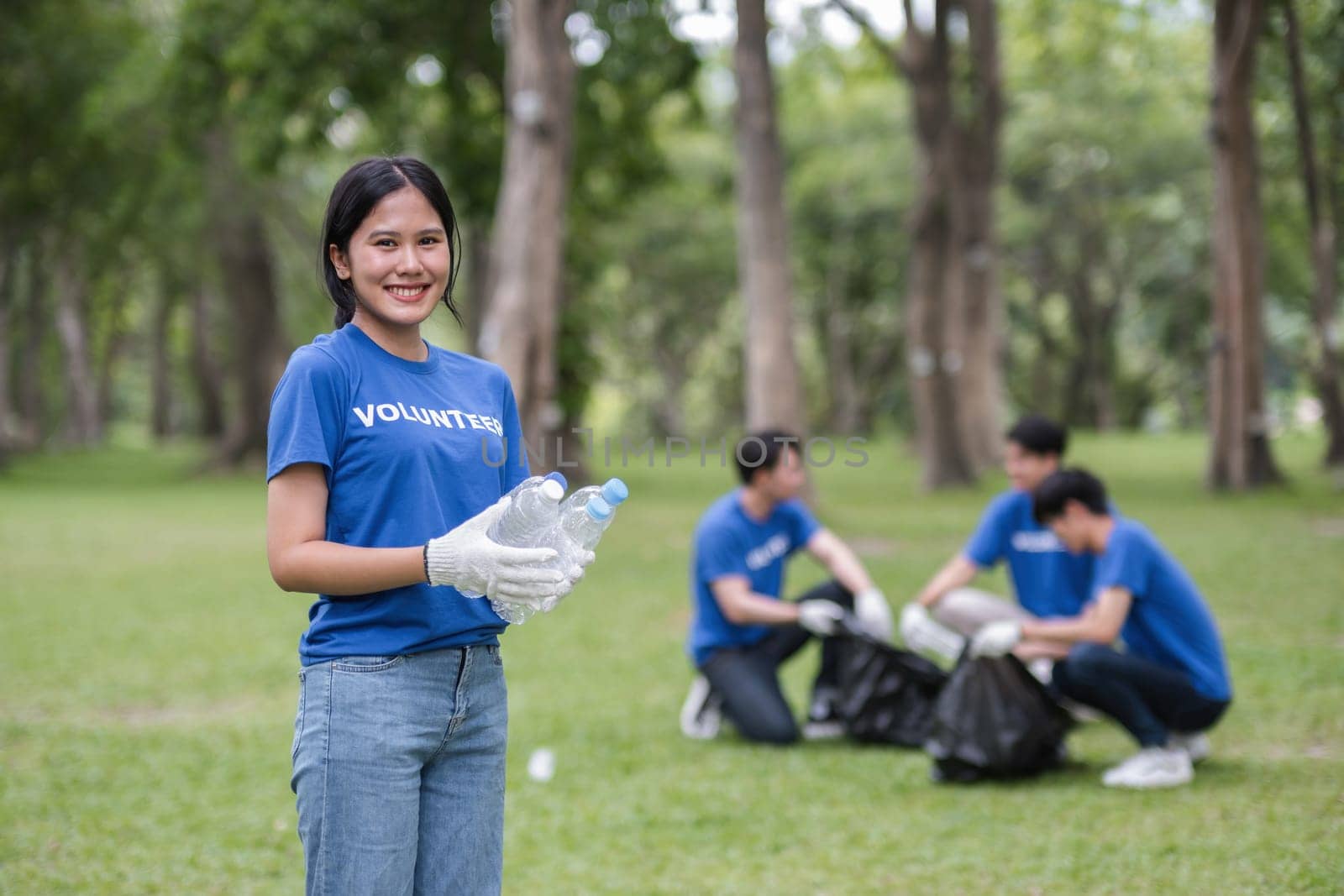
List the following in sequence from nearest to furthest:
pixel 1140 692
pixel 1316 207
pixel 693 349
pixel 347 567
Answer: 1. pixel 347 567
2. pixel 1140 692
3. pixel 1316 207
4. pixel 693 349

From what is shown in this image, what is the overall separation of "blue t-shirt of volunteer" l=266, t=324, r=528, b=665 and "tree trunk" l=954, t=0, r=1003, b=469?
52.8 feet

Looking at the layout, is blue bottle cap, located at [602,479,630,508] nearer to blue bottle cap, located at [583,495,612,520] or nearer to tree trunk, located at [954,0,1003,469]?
blue bottle cap, located at [583,495,612,520]

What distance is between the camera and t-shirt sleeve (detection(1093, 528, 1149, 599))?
483 cm

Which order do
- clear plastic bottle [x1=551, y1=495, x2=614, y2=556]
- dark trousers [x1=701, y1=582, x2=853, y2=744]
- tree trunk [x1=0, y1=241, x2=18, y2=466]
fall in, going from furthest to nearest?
tree trunk [x1=0, y1=241, x2=18, y2=466]
dark trousers [x1=701, y1=582, x2=853, y2=744]
clear plastic bottle [x1=551, y1=495, x2=614, y2=556]

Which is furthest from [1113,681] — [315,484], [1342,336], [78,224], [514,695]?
[78,224]

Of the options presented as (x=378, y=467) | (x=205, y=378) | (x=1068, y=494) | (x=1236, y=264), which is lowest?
(x=1068, y=494)

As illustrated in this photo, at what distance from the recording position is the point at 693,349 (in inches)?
1547

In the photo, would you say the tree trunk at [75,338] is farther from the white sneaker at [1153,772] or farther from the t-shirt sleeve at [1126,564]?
the white sneaker at [1153,772]

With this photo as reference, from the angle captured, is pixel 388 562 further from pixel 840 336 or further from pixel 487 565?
pixel 840 336

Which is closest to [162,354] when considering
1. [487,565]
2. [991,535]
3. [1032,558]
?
[991,535]

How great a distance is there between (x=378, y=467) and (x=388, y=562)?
18 centimetres

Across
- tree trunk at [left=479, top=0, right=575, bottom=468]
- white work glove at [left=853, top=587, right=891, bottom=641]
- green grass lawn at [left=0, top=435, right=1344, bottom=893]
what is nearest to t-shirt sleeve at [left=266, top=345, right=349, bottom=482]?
green grass lawn at [left=0, top=435, right=1344, bottom=893]

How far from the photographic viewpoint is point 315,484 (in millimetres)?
2100

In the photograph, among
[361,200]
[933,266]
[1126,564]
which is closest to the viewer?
[361,200]
